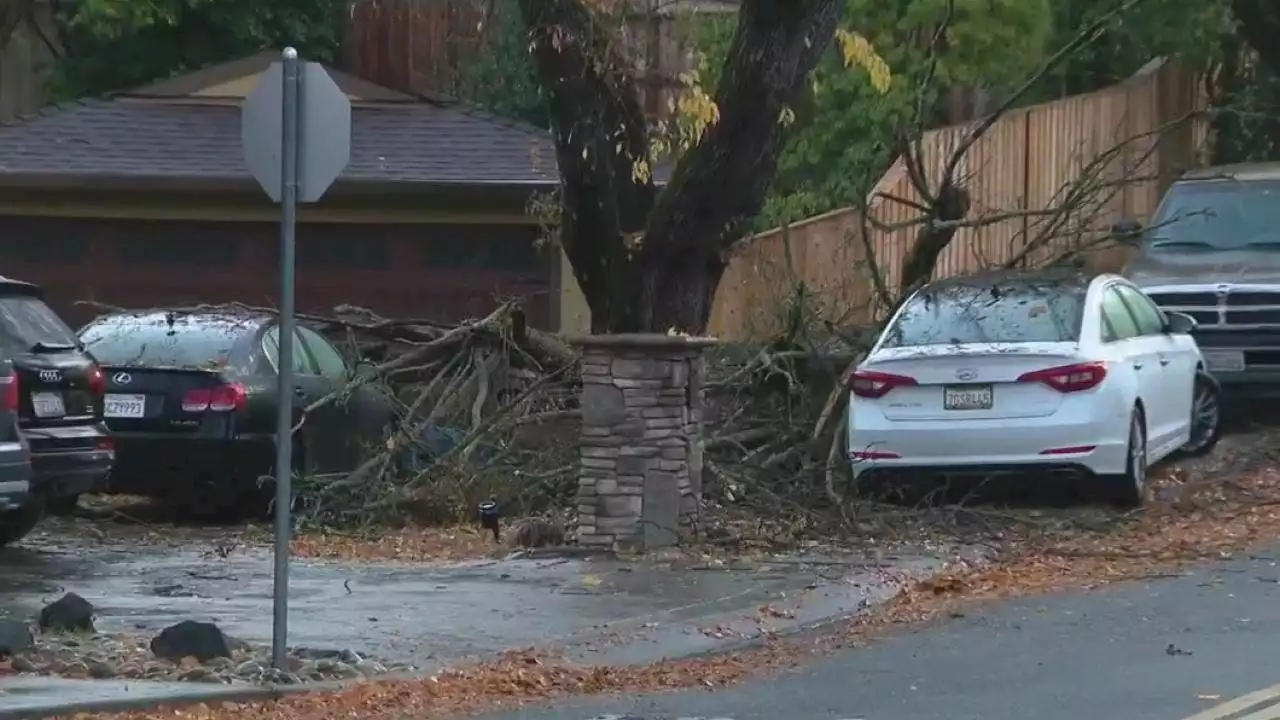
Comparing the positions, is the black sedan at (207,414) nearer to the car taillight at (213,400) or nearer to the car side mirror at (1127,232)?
the car taillight at (213,400)

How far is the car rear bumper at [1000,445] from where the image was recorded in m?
13.4

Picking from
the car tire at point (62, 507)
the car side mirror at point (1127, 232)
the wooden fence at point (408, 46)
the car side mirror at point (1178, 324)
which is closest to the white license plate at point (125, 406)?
the car tire at point (62, 507)

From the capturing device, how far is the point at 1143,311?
593 inches

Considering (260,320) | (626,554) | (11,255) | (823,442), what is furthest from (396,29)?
(626,554)

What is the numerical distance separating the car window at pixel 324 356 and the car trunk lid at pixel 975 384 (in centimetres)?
461

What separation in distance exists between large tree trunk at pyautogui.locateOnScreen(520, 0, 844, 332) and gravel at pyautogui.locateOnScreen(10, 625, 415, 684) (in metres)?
4.03

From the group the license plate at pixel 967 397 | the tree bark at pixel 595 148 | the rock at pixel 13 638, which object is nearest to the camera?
the rock at pixel 13 638

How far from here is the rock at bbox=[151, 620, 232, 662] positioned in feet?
30.6

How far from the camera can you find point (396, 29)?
29.3 metres

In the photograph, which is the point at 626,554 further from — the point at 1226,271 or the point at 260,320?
the point at 1226,271

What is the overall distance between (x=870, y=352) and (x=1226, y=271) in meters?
3.81

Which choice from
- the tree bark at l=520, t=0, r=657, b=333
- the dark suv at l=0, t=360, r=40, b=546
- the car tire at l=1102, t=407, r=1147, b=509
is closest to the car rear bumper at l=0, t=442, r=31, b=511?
the dark suv at l=0, t=360, r=40, b=546

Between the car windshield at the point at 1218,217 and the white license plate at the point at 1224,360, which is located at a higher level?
the car windshield at the point at 1218,217

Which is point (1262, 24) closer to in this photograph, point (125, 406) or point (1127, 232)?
point (1127, 232)
